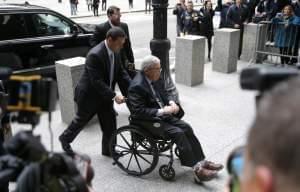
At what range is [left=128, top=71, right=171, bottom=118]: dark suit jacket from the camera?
157 inches

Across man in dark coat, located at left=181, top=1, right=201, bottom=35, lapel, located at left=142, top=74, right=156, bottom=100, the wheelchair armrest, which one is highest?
man in dark coat, located at left=181, top=1, right=201, bottom=35

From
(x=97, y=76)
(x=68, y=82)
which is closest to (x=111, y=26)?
(x=68, y=82)

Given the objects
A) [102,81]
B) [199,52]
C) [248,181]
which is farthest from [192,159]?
[199,52]

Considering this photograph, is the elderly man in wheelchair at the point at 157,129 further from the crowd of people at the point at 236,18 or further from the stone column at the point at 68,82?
the crowd of people at the point at 236,18

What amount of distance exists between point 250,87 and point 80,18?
66.5 ft

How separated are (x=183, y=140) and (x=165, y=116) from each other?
315mm

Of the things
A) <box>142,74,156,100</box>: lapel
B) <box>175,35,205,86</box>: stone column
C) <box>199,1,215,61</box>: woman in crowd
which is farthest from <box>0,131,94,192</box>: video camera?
<box>199,1,215,61</box>: woman in crowd

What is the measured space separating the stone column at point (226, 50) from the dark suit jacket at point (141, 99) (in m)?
4.67

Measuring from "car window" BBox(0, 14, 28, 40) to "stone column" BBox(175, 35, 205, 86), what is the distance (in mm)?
2829

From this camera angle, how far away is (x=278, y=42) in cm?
882

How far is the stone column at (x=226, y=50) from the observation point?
8.38m

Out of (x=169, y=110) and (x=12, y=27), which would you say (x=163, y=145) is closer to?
(x=169, y=110)

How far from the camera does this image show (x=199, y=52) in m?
7.40

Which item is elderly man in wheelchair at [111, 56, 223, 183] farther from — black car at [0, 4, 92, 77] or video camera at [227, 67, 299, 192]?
black car at [0, 4, 92, 77]
